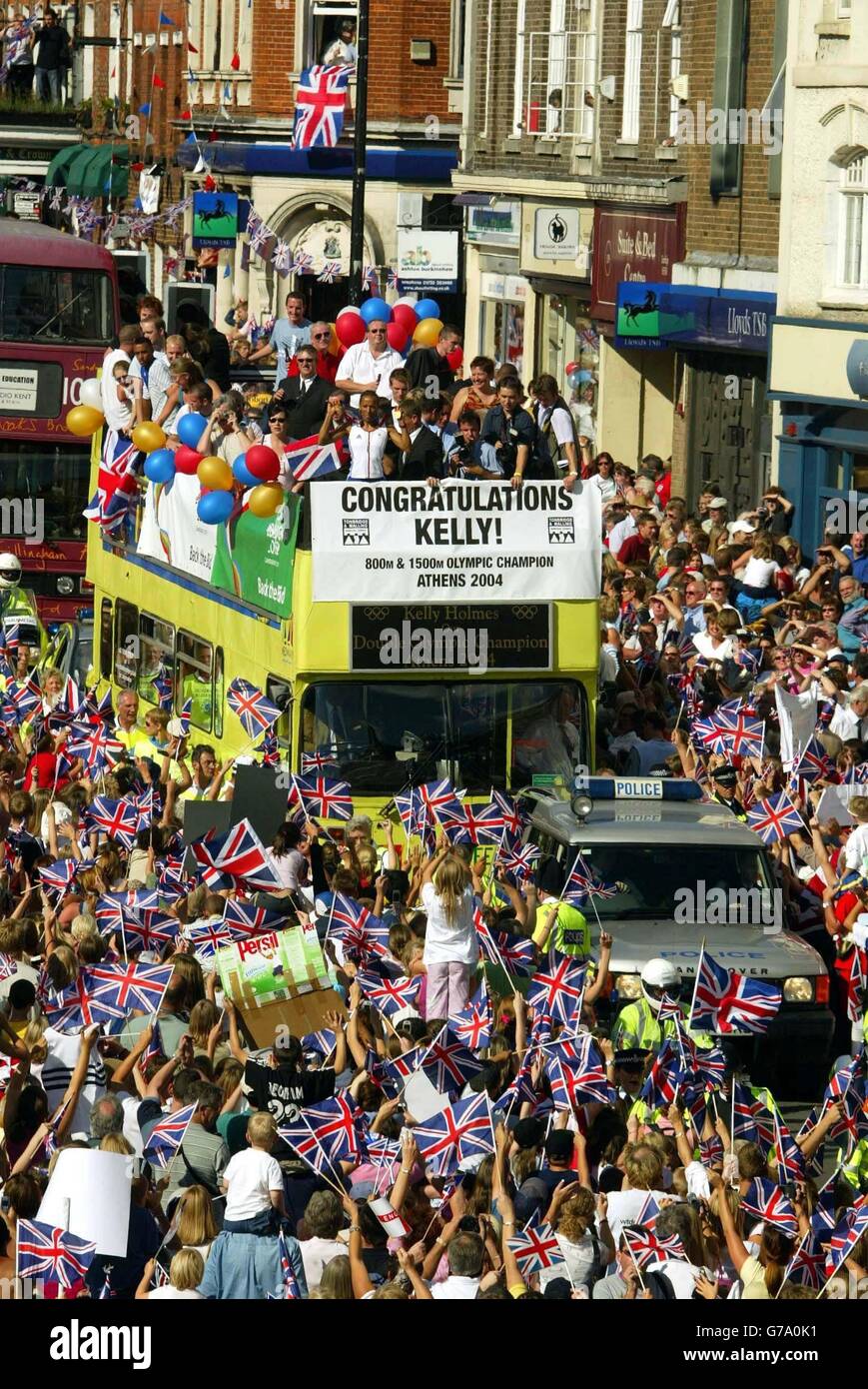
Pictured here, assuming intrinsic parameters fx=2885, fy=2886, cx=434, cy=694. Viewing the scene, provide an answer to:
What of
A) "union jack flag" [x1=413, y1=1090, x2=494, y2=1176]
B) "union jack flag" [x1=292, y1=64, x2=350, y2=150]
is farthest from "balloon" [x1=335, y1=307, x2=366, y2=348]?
"union jack flag" [x1=292, y1=64, x2=350, y2=150]

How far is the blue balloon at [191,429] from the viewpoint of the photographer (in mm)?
19875

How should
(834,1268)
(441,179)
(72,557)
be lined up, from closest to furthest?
1. (834,1268)
2. (72,557)
3. (441,179)

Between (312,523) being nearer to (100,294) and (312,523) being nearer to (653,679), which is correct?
(653,679)

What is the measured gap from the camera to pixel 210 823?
16594 millimetres

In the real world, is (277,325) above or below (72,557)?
above

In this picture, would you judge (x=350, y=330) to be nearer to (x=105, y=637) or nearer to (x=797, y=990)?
(x=105, y=637)

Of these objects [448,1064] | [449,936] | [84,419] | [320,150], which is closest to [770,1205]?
[448,1064]

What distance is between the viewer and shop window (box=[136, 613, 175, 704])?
804 inches

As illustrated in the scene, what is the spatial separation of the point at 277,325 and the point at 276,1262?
1492cm

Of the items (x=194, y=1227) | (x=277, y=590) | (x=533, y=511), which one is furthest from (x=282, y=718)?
(x=194, y=1227)

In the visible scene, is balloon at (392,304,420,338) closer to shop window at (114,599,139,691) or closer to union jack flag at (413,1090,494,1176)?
shop window at (114,599,139,691)

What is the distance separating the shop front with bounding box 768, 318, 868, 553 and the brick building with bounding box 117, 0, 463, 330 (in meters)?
17.3

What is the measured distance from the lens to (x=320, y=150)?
48.0 meters

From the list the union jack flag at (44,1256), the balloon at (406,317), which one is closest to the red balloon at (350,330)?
the balloon at (406,317)
